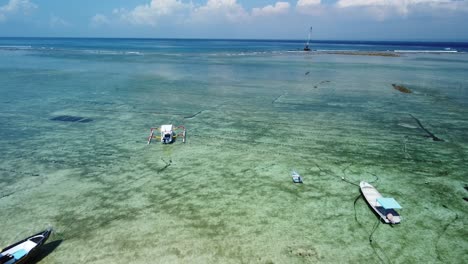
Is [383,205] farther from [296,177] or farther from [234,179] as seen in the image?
[234,179]

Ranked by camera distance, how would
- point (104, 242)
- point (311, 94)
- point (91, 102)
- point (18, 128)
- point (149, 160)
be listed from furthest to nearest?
point (311, 94) → point (91, 102) → point (18, 128) → point (149, 160) → point (104, 242)

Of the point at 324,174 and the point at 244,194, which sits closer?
the point at 244,194

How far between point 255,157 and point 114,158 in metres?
11.7

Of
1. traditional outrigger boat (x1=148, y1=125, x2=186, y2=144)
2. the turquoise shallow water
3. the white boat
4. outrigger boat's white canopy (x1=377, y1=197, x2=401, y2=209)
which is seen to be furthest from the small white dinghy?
traditional outrigger boat (x1=148, y1=125, x2=186, y2=144)

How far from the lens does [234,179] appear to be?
23234 mm

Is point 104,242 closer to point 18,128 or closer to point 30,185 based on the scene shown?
point 30,185

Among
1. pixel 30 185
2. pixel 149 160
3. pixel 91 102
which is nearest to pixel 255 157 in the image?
pixel 149 160

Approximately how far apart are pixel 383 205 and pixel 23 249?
1859 centimetres

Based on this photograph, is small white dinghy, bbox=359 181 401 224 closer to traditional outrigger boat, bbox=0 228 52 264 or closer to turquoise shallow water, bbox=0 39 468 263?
turquoise shallow water, bbox=0 39 468 263

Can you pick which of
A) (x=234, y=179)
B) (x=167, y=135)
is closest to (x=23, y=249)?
(x=234, y=179)

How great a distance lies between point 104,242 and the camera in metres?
16.5

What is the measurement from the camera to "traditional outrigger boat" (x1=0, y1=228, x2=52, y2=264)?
565 inches

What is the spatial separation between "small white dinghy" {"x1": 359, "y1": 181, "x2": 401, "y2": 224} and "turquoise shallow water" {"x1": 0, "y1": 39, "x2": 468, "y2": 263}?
59 centimetres

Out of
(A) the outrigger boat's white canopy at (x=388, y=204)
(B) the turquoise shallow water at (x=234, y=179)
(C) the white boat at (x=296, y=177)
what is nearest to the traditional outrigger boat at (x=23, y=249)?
(B) the turquoise shallow water at (x=234, y=179)
